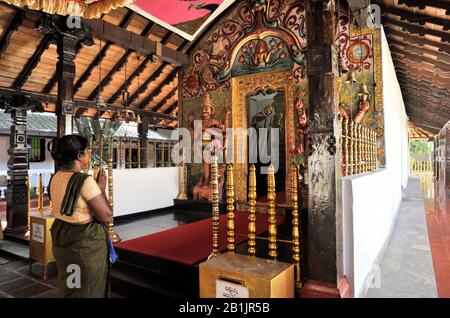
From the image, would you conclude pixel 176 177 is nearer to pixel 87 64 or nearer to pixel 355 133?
pixel 87 64

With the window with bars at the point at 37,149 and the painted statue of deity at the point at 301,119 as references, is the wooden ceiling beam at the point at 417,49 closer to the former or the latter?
the painted statue of deity at the point at 301,119

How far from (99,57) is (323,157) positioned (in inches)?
248

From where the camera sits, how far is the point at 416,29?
4629 mm

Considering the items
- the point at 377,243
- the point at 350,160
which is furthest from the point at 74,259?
the point at 377,243

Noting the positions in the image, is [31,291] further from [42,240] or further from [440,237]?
[440,237]

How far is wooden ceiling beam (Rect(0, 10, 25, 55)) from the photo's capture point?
4.80 meters

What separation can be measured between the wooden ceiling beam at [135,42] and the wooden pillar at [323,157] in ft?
12.8

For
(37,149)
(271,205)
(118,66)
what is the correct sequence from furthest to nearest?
(37,149) → (118,66) → (271,205)

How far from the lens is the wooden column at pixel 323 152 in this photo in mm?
2172

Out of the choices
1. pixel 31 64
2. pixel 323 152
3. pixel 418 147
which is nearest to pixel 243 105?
pixel 323 152

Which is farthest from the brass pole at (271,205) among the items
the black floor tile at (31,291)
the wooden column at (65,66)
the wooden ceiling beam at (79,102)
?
the wooden ceiling beam at (79,102)

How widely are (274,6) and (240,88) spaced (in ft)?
5.38

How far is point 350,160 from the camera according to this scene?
9.71 ft

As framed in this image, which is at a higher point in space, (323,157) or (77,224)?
(323,157)
